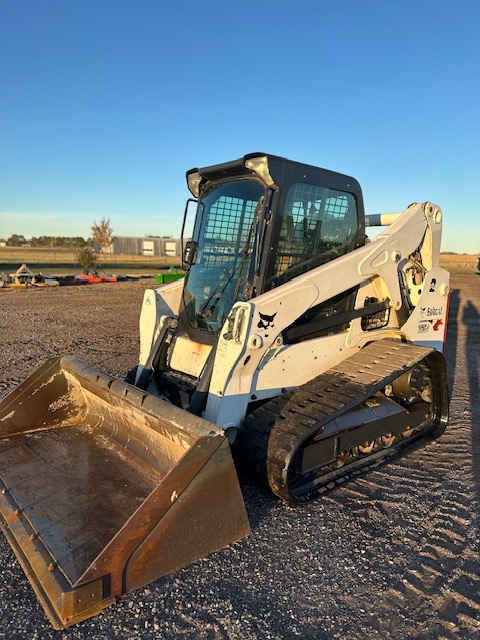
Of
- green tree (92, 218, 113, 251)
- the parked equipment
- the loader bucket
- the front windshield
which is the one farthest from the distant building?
the loader bucket

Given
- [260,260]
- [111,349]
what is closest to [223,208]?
[260,260]

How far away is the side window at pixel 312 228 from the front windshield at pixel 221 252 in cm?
28

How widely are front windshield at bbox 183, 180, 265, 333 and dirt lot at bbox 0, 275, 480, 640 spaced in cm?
158

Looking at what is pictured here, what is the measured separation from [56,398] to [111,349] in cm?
505

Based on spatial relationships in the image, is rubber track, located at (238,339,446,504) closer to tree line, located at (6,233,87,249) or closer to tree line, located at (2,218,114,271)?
tree line, located at (2,218,114,271)

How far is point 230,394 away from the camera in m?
3.74

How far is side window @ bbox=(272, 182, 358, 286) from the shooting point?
423 centimetres

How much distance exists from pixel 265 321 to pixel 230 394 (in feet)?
2.05

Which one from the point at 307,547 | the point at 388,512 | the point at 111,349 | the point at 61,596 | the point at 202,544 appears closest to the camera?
the point at 61,596

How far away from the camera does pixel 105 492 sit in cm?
341

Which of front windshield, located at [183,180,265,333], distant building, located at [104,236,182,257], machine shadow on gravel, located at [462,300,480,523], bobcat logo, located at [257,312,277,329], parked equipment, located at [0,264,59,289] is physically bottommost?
machine shadow on gravel, located at [462,300,480,523]

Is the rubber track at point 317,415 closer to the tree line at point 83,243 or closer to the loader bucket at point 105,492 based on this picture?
the loader bucket at point 105,492

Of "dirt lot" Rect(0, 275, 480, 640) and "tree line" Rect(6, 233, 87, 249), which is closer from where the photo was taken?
"dirt lot" Rect(0, 275, 480, 640)

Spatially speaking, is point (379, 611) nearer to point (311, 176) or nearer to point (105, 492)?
point (105, 492)
